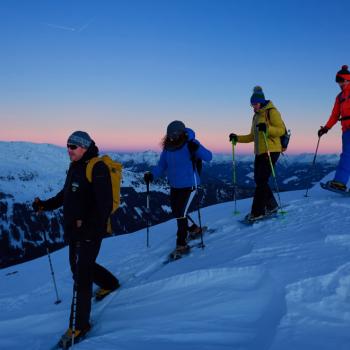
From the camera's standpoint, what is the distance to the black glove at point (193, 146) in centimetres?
754

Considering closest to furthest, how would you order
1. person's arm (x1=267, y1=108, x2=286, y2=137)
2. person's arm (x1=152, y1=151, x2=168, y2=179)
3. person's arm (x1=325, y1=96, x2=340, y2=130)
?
person's arm (x1=152, y1=151, x2=168, y2=179) < person's arm (x1=267, y1=108, x2=286, y2=137) < person's arm (x1=325, y1=96, x2=340, y2=130)

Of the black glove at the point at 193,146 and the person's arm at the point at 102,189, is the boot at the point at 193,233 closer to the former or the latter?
the black glove at the point at 193,146

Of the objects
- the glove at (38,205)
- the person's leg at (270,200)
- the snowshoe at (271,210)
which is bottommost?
the snowshoe at (271,210)

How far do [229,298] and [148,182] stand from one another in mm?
4466

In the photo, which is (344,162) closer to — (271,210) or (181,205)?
(271,210)

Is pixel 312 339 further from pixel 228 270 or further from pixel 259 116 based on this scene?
pixel 259 116

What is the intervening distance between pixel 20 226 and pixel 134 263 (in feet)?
593

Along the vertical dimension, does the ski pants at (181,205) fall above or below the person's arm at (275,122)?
below

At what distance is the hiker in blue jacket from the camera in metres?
7.55

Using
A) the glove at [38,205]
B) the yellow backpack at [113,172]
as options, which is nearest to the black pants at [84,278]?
the yellow backpack at [113,172]

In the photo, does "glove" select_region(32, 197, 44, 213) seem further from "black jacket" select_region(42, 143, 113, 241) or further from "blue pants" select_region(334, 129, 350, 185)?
"blue pants" select_region(334, 129, 350, 185)

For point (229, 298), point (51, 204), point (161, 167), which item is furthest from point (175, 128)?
point (229, 298)

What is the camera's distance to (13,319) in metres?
6.47

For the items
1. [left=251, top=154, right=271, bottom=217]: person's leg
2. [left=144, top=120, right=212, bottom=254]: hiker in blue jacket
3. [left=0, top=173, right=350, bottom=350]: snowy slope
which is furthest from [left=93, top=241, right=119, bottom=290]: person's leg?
[left=251, top=154, right=271, bottom=217]: person's leg
